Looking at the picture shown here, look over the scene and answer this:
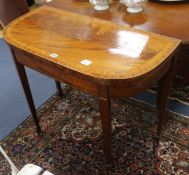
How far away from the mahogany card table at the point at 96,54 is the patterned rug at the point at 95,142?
20 cm

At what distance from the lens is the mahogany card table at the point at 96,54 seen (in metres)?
0.90

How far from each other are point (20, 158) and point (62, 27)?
0.76 meters

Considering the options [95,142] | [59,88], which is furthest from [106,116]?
[59,88]

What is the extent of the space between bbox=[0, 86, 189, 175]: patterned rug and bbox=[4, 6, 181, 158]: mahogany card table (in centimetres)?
20

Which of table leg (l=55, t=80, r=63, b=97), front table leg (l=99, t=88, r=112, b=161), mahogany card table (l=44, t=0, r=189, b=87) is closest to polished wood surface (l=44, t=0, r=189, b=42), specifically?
mahogany card table (l=44, t=0, r=189, b=87)

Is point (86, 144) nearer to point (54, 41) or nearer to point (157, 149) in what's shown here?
point (157, 149)

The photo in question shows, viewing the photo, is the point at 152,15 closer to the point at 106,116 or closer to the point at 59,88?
the point at 106,116

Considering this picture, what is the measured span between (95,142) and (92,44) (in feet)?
2.15

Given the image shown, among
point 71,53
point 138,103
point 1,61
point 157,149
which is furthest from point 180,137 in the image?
point 1,61

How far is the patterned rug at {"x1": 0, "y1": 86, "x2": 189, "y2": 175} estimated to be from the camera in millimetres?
1334

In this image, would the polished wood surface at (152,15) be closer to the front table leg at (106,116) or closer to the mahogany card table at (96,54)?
the mahogany card table at (96,54)

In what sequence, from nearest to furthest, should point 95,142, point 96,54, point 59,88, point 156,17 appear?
point 96,54 → point 156,17 → point 95,142 → point 59,88

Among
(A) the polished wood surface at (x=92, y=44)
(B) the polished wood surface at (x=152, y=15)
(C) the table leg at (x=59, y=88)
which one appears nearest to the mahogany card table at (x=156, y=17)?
(B) the polished wood surface at (x=152, y=15)

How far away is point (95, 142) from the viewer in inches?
58.0
